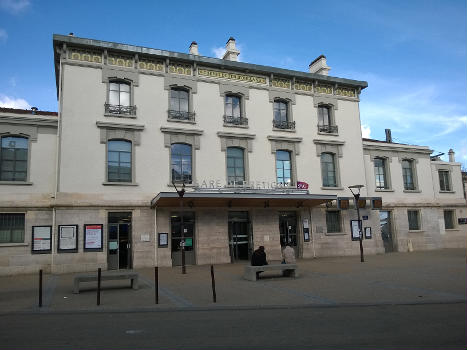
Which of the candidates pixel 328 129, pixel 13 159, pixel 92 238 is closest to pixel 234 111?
pixel 328 129

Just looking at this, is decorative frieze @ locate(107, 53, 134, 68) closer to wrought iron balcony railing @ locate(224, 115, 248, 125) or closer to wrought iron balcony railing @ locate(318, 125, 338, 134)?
wrought iron balcony railing @ locate(224, 115, 248, 125)

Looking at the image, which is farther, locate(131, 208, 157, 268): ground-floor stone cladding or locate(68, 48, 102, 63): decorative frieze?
locate(68, 48, 102, 63): decorative frieze

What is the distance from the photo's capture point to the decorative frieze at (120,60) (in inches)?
821

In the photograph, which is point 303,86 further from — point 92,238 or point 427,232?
point 92,238

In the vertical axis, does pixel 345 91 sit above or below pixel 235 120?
above

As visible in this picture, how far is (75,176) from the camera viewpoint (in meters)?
19.2

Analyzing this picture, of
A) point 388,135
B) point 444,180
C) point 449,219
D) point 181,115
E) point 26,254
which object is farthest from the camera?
point 388,135

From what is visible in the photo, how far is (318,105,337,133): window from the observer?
1003 inches

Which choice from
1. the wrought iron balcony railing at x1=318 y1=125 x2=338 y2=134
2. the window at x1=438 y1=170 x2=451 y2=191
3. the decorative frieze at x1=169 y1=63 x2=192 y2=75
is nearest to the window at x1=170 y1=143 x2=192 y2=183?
the decorative frieze at x1=169 y1=63 x2=192 y2=75

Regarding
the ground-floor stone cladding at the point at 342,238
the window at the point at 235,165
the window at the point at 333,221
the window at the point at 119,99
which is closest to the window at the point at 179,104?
the window at the point at 119,99

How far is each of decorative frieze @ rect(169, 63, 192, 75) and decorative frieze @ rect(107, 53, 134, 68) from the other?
6.70 ft

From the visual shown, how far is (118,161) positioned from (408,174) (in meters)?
19.1

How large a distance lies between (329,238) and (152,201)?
10.4 meters

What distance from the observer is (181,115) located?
21.8 m
